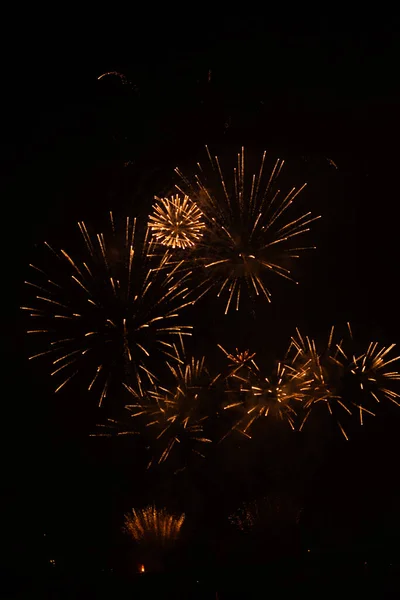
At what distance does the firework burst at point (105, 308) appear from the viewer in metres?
3.12

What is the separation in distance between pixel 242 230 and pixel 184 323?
2.55 ft

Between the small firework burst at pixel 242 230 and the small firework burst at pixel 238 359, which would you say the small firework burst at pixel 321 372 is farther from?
the small firework burst at pixel 242 230

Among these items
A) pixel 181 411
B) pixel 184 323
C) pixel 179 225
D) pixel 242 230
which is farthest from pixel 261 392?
pixel 179 225

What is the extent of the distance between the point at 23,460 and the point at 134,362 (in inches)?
43.8

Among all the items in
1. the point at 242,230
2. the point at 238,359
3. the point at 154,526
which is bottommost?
the point at 154,526

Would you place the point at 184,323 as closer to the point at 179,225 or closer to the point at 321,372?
the point at 179,225

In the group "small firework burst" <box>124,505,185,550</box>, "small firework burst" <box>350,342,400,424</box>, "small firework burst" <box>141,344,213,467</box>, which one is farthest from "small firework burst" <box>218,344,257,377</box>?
"small firework burst" <box>124,505,185,550</box>

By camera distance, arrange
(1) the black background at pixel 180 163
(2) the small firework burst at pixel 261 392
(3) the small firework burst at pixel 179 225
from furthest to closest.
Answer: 1. (1) the black background at pixel 180 163
2. (2) the small firework burst at pixel 261 392
3. (3) the small firework burst at pixel 179 225

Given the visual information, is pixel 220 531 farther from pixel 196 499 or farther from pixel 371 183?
pixel 371 183

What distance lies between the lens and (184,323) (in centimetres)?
328

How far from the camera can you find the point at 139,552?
3160 millimetres

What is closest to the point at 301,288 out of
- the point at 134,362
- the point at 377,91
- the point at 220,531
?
the point at 134,362

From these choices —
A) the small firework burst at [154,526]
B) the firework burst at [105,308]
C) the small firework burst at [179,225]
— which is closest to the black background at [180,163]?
the small firework burst at [154,526]

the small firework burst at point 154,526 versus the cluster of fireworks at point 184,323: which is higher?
the cluster of fireworks at point 184,323
